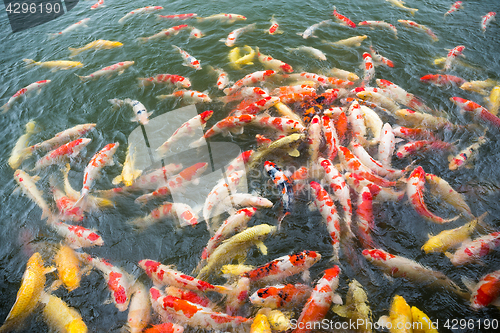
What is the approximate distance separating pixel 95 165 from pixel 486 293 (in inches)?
253

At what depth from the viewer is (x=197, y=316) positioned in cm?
322

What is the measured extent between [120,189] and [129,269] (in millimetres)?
1573

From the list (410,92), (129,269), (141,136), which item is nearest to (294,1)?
(410,92)

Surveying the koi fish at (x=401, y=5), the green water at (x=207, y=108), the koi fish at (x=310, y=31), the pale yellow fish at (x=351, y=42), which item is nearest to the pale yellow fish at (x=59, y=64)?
the green water at (x=207, y=108)

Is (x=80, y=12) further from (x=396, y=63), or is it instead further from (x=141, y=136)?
(x=396, y=63)

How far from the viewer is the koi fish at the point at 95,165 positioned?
484 cm

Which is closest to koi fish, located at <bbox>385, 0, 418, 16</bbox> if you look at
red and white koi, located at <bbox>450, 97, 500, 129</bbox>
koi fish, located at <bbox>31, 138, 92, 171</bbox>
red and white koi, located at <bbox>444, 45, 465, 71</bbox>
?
red and white koi, located at <bbox>444, 45, 465, 71</bbox>

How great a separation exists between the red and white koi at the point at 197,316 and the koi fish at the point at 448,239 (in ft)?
9.12

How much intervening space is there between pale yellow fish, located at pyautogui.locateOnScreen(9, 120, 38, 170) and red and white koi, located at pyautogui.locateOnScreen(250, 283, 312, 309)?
5.82 meters

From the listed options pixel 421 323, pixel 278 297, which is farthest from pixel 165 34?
pixel 421 323

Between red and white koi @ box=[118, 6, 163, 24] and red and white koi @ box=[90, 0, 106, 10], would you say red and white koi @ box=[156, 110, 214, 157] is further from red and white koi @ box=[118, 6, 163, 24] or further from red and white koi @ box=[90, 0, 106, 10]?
red and white koi @ box=[90, 0, 106, 10]

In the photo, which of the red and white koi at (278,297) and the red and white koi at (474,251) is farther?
the red and white koi at (474,251)

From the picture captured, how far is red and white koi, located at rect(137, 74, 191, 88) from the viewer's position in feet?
22.8

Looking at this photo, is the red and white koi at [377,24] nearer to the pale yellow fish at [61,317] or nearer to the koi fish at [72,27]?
the koi fish at [72,27]
